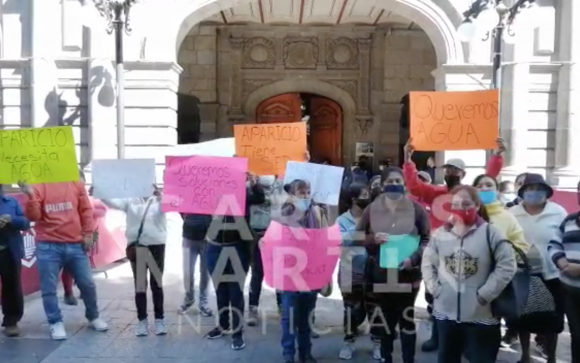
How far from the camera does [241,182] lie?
5.50 metres

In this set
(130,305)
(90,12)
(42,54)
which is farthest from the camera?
(42,54)

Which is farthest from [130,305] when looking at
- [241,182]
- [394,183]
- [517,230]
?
[517,230]

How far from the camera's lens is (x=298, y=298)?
197 inches

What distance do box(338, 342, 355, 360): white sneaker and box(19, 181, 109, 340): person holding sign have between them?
8.64 ft

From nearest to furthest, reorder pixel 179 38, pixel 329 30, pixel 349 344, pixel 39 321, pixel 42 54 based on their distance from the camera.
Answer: pixel 349 344 < pixel 39 321 < pixel 42 54 < pixel 179 38 < pixel 329 30

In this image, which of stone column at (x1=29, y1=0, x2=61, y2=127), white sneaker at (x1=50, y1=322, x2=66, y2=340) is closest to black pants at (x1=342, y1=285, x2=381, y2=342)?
white sneaker at (x1=50, y1=322, x2=66, y2=340)

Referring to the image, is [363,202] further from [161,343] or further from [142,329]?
[142,329]

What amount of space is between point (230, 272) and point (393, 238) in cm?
165

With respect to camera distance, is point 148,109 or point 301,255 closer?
point 301,255

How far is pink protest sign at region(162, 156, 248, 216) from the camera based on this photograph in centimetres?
549

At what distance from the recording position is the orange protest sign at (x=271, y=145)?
6.10 meters

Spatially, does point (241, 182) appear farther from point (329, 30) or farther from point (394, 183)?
point (329, 30)

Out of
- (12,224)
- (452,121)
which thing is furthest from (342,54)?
(12,224)

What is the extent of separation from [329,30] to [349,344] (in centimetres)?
1075
